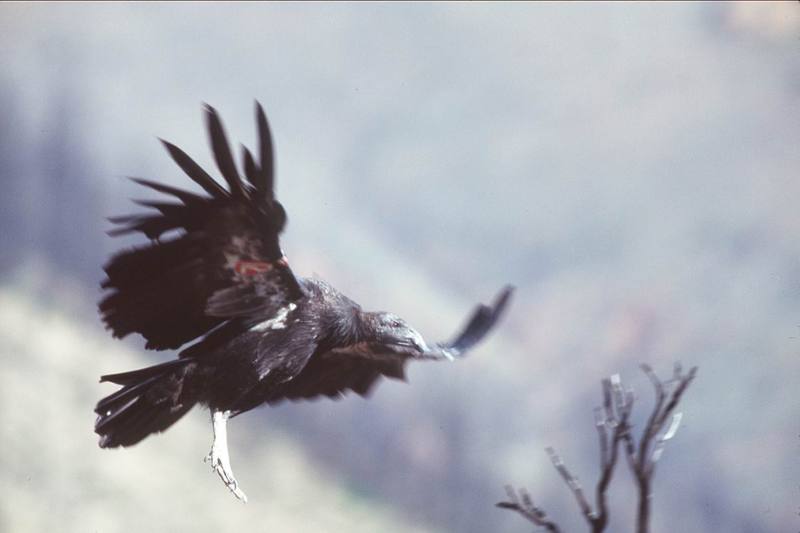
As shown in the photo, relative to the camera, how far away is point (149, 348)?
598 cm

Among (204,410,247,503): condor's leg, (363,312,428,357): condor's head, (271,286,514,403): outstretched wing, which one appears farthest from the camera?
(271,286,514,403): outstretched wing

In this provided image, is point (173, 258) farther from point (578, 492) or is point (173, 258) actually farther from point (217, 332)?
point (578, 492)

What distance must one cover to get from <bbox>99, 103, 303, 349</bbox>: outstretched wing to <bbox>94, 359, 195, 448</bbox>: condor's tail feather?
0.34 metres

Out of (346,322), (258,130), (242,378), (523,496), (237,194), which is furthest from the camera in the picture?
(346,322)

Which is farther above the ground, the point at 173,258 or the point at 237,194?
the point at 237,194

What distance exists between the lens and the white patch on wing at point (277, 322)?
5801mm

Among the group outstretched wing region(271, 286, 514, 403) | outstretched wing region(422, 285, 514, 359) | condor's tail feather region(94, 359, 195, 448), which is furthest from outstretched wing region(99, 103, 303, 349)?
outstretched wing region(422, 285, 514, 359)

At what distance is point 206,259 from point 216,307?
0.33 m

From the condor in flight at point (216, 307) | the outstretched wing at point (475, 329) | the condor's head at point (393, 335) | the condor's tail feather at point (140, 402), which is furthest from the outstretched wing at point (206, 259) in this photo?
the outstretched wing at point (475, 329)

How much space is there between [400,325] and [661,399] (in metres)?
2.94

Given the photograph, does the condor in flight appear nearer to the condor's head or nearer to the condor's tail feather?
the condor's tail feather

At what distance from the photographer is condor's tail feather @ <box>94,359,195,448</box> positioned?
589cm

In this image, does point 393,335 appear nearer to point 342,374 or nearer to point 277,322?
point 342,374

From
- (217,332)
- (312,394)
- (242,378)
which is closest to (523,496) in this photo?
→ (242,378)
